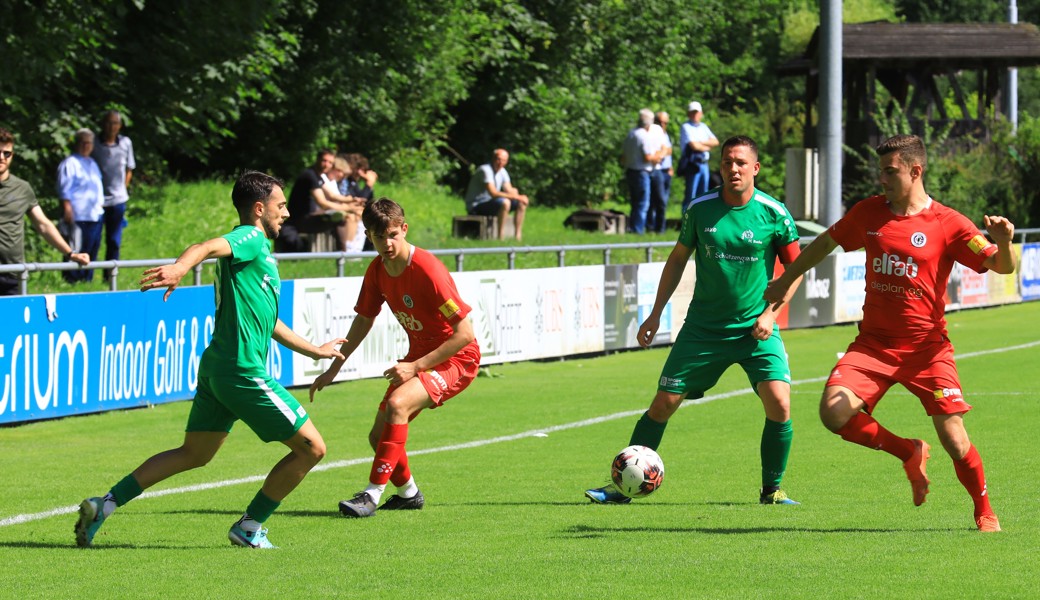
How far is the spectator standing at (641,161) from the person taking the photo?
87.5 ft

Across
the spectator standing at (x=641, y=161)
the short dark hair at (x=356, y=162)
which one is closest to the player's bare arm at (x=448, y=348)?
the short dark hair at (x=356, y=162)

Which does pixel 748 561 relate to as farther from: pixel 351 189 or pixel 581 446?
pixel 351 189

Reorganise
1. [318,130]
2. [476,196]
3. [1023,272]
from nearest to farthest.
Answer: [476,196]
[1023,272]
[318,130]

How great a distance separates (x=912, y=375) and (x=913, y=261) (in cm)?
55

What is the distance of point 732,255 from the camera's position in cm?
943

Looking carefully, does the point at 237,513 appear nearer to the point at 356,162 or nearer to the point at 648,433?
the point at 648,433

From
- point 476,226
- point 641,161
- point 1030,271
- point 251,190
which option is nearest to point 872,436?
point 251,190

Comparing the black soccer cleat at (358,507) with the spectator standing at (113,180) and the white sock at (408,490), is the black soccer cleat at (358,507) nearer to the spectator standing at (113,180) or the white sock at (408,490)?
the white sock at (408,490)

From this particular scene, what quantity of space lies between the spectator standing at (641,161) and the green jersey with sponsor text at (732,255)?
16.5 metres

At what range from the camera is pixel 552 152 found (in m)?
44.0

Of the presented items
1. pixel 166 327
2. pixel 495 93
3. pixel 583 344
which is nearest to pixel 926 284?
pixel 166 327

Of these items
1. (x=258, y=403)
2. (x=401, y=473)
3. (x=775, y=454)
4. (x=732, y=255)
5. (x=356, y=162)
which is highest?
(x=356, y=162)

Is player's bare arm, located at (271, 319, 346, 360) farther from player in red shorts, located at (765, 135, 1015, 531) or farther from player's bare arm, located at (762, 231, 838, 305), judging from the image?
player in red shorts, located at (765, 135, 1015, 531)

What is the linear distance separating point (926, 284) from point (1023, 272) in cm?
2528
